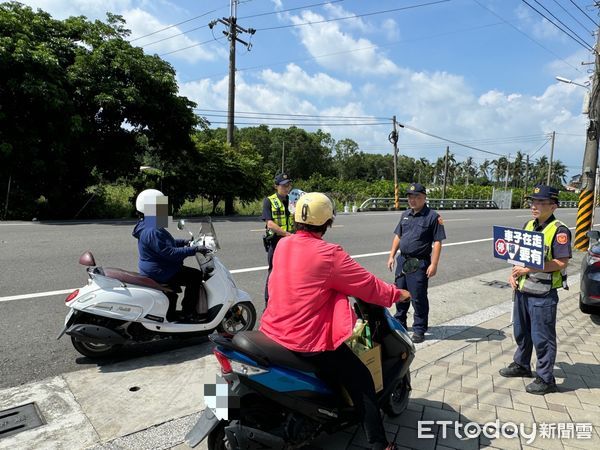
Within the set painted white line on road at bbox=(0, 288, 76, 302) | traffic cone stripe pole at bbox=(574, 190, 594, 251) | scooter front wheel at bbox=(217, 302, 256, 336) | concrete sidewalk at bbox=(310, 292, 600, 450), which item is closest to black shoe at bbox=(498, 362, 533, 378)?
concrete sidewalk at bbox=(310, 292, 600, 450)

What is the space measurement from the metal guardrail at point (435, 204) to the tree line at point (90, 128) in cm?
957

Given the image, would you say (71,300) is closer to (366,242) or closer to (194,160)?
(366,242)

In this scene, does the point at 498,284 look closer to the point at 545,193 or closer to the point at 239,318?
the point at 545,193

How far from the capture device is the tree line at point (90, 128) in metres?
13.8

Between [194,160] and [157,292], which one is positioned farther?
[194,160]

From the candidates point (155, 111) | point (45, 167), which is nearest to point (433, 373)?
point (45, 167)

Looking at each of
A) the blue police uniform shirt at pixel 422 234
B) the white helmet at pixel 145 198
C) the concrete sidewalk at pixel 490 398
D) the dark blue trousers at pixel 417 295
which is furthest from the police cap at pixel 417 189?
the white helmet at pixel 145 198

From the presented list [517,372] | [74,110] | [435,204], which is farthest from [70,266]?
[435,204]

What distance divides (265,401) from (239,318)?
7.83 ft

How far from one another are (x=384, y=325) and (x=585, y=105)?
1237 cm

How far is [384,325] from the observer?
9.84ft

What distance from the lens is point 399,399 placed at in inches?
129

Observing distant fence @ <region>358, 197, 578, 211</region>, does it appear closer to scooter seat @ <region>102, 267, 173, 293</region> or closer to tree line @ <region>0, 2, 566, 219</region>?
tree line @ <region>0, 2, 566, 219</region>

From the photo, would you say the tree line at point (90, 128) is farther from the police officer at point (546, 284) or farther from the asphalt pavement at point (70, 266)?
the police officer at point (546, 284)
